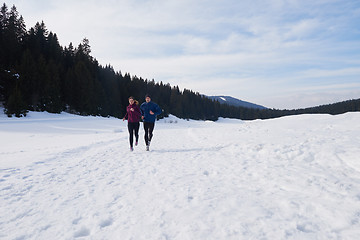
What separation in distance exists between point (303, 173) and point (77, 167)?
18.0ft

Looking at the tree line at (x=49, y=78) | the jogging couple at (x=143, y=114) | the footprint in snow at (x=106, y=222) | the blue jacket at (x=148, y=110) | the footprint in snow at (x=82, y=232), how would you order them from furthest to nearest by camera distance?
the tree line at (x=49, y=78), the blue jacket at (x=148, y=110), the jogging couple at (x=143, y=114), the footprint in snow at (x=106, y=222), the footprint in snow at (x=82, y=232)

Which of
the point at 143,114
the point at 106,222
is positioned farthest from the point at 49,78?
the point at 106,222

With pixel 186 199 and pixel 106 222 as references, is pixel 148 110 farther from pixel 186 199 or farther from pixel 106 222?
pixel 106 222

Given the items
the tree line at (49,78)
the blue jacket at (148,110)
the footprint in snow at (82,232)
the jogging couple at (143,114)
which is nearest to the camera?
the footprint in snow at (82,232)

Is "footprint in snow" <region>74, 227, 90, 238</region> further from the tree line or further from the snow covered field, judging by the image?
the tree line

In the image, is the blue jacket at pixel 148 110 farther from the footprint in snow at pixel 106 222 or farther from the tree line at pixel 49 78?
the tree line at pixel 49 78

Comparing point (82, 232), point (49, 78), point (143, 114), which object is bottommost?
point (82, 232)

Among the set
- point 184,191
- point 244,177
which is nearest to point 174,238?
point 184,191

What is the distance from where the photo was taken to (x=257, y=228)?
7.03 ft

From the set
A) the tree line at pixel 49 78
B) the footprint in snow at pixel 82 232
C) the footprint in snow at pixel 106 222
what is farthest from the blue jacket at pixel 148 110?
the tree line at pixel 49 78

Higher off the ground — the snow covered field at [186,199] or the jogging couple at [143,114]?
the jogging couple at [143,114]

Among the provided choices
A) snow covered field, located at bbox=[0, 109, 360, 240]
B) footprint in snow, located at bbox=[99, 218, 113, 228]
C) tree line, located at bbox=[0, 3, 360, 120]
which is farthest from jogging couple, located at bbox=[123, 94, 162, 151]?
tree line, located at bbox=[0, 3, 360, 120]

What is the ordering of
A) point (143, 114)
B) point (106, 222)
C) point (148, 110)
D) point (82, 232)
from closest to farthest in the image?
point (82, 232), point (106, 222), point (148, 110), point (143, 114)

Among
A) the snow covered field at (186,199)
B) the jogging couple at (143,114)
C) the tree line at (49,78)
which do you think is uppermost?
the tree line at (49,78)
